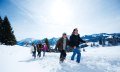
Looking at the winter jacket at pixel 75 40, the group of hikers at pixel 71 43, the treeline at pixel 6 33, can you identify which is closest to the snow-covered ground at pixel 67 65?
the group of hikers at pixel 71 43

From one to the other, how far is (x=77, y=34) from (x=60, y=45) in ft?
4.54

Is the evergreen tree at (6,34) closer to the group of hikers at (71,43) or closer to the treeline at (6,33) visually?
the treeline at (6,33)

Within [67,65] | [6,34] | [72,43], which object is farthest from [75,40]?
[6,34]

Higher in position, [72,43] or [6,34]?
[6,34]

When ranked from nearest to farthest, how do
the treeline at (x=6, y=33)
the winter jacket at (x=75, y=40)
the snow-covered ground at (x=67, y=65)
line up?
the snow-covered ground at (x=67, y=65), the winter jacket at (x=75, y=40), the treeline at (x=6, y=33)

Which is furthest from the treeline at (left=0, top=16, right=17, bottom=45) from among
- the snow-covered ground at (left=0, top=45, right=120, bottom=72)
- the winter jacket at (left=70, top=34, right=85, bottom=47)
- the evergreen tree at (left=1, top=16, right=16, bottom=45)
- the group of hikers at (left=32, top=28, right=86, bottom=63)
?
the winter jacket at (left=70, top=34, right=85, bottom=47)

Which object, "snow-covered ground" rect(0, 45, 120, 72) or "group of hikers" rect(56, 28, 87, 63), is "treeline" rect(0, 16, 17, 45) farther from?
"group of hikers" rect(56, 28, 87, 63)

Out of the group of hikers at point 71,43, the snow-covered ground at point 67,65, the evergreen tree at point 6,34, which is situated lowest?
the snow-covered ground at point 67,65

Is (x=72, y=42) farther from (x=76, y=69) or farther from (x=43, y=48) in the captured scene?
(x=43, y=48)

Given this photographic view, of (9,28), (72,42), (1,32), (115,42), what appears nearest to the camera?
(72,42)

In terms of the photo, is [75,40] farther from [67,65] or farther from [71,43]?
[67,65]

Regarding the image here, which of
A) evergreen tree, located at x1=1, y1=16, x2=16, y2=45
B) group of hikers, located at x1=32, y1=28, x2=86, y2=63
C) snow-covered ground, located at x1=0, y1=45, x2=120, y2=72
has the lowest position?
snow-covered ground, located at x1=0, y1=45, x2=120, y2=72

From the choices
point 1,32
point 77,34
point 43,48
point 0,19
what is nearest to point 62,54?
point 77,34

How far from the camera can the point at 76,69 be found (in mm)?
9547
